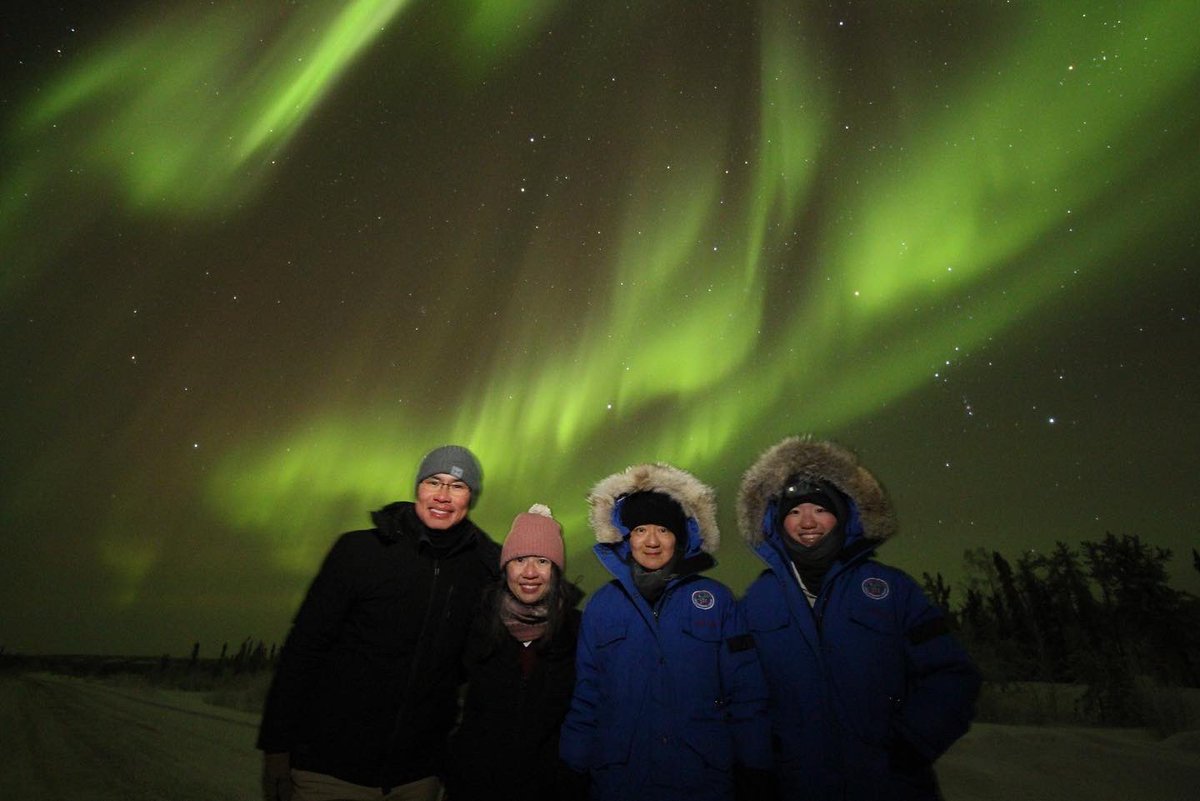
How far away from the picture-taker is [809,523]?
351 cm

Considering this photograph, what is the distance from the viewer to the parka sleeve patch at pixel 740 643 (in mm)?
3166

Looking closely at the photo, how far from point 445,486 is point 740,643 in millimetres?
1940

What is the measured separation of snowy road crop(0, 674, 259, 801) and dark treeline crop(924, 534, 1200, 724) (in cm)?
2311

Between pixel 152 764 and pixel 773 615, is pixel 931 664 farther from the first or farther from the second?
pixel 152 764

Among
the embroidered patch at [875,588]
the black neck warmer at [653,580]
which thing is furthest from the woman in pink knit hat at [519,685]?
the embroidered patch at [875,588]

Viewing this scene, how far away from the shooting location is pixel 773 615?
334 cm

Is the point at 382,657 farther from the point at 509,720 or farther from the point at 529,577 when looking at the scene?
the point at 529,577

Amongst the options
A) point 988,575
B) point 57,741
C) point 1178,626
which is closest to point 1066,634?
point 1178,626

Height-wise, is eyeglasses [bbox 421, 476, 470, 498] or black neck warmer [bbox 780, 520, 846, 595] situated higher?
eyeglasses [bbox 421, 476, 470, 498]

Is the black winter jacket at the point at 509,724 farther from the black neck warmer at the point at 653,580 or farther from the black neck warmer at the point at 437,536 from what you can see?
the black neck warmer at the point at 653,580

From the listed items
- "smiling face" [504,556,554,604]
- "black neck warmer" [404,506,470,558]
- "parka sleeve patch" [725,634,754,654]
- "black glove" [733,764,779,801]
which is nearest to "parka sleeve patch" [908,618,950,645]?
"parka sleeve patch" [725,634,754,654]

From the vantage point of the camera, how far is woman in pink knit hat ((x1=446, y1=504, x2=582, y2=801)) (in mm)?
3105

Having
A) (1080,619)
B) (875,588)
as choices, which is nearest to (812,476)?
(875,588)

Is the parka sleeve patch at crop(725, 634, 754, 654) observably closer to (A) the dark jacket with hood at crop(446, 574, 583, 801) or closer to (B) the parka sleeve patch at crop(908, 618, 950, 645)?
(B) the parka sleeve patch at crop(908, 618, 950, 645)
